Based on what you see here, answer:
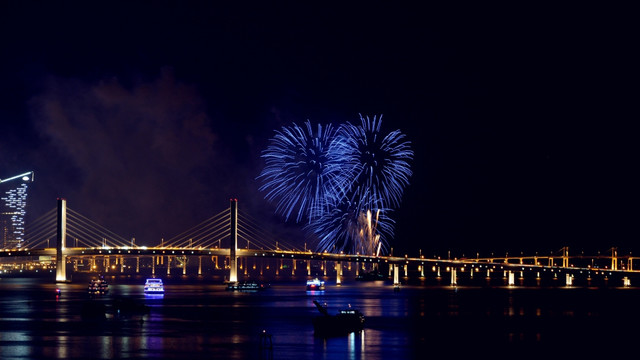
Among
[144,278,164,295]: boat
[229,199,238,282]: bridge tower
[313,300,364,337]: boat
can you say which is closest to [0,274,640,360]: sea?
[313,300,364,337]: boat

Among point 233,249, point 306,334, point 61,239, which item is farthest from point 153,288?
point 306,334

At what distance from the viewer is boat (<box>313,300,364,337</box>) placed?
5912 cm

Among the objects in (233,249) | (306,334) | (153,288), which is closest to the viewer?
(306,334)

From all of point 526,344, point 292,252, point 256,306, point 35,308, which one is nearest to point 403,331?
point 526,344

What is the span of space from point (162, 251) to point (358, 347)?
10153 centimetres

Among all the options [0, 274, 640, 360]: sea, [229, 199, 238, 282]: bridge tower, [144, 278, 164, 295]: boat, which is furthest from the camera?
[229, 199, 238, 282]: bridge tower

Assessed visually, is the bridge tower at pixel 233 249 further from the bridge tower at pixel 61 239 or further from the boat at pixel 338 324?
the boat at pixel 338 324

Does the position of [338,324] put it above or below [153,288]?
below

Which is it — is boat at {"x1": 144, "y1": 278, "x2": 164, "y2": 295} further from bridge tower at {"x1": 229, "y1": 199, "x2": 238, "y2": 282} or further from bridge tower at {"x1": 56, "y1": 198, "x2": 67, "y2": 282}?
bridge tower at {"x1": 56, "y1": 198, "x2": 67, "y2": 282}

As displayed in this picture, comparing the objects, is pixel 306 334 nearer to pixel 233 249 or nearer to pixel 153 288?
pixel 153 288

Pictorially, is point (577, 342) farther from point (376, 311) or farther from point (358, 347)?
point (376, 311)

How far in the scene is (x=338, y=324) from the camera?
60.0 m

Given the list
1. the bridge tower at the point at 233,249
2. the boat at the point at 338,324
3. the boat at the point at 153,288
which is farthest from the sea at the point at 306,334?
the bridge tower at the point at 233,249

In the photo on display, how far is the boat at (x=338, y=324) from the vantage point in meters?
59.1
